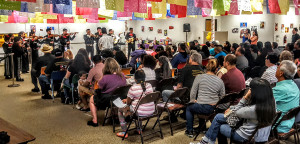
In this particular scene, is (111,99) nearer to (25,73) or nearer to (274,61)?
(274,61)

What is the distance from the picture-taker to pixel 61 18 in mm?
11914

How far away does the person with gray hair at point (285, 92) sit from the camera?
337 centimetres

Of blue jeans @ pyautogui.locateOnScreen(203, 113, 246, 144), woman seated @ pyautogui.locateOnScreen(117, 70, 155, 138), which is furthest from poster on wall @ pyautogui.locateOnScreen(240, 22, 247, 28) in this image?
blue jeans @ pyautogui.locateOnScreen(203, 113, 246, 144)

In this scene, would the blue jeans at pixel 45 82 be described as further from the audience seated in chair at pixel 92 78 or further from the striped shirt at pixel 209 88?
the striped shirt at pixel 209 88

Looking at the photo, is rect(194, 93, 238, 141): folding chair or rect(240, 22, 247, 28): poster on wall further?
rect(240, 22, 247, 28): poster on wall

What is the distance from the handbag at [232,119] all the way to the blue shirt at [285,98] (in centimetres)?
56

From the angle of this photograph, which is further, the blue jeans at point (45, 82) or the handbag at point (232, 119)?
the blue jeans at point (45, 82)

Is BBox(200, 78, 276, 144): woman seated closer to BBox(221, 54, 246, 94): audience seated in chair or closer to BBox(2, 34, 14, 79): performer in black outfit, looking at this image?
BBox(221, 54, 246, 94): audience seated in chair

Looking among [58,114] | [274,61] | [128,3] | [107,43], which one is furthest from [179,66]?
[107,43]

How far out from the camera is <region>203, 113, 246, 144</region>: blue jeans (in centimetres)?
331

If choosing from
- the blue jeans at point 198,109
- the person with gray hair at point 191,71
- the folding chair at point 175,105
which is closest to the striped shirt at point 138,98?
the folding chair at point 175,105

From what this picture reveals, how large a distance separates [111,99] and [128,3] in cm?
281

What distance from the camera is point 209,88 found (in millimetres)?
4184

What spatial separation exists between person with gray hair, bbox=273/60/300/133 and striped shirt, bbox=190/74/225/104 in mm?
916
